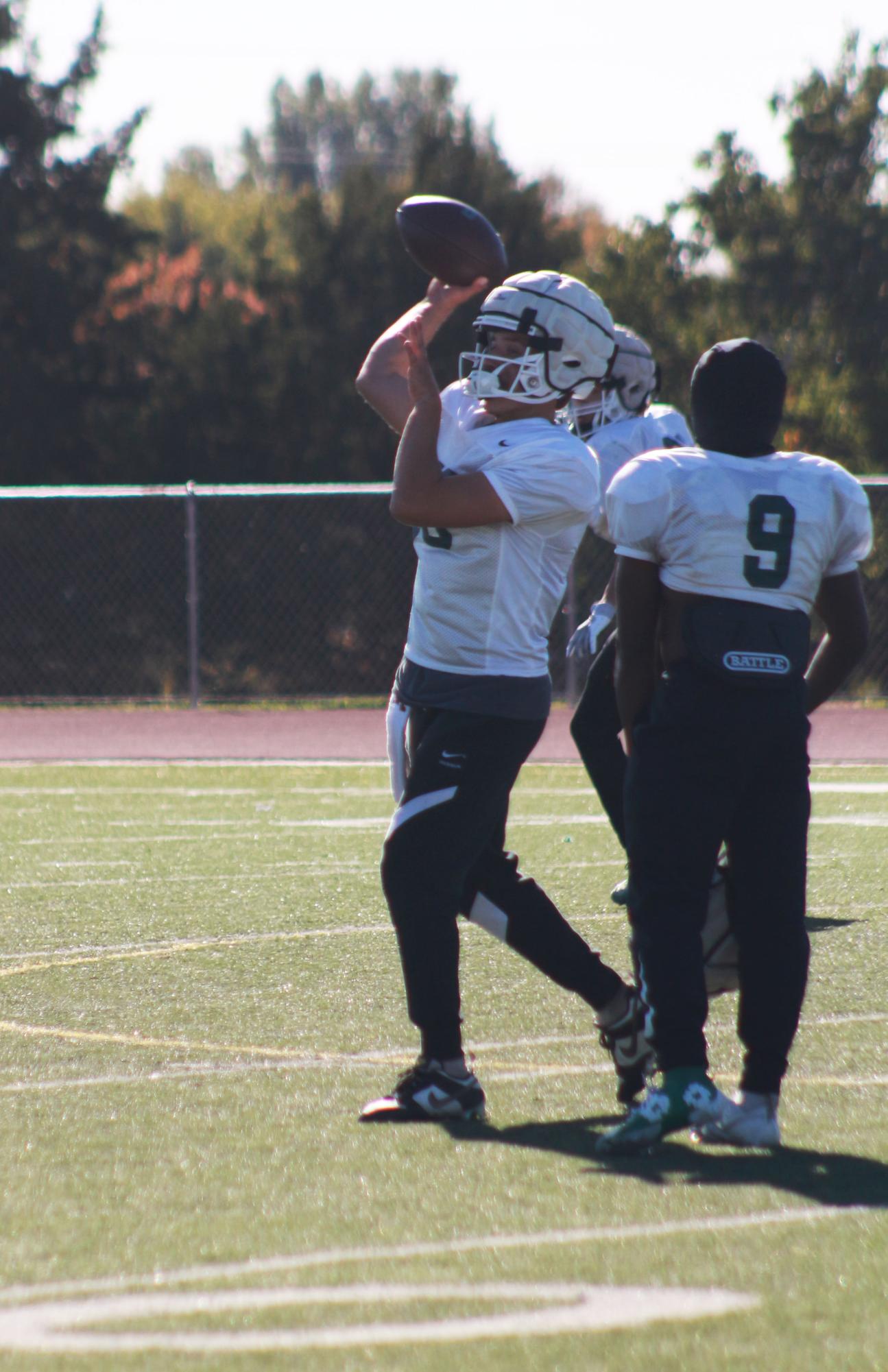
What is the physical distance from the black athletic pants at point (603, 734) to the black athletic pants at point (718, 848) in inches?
86.4

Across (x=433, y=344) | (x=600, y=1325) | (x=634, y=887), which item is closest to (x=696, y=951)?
(x=634, y=887)

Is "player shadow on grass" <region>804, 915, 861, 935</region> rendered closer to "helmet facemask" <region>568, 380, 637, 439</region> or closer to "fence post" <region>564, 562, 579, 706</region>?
"helmet facemask" <region>568, 380, 637, 439</region>

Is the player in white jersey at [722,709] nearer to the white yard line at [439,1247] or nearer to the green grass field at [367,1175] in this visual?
the green grass field at [367,1175]

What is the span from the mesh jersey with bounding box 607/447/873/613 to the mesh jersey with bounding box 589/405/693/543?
222 cm

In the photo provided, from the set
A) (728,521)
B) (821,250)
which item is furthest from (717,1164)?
(821,250)

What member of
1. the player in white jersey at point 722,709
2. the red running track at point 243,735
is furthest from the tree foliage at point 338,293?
the player in white jersey at point 722,709

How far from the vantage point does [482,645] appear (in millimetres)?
4543

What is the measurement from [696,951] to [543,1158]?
53cm

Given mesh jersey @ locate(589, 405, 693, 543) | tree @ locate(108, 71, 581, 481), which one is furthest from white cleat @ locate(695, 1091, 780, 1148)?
tree @ locate(108, 71, 581, 481)

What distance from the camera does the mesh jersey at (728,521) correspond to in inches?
163

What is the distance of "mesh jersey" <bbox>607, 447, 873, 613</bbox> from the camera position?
414 centimetres

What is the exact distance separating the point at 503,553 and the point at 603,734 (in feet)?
6.66

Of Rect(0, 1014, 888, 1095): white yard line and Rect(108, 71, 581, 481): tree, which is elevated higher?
Rect(108, 71, 581, 481): tree

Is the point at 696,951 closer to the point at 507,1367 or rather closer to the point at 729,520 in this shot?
the point at 729,520
